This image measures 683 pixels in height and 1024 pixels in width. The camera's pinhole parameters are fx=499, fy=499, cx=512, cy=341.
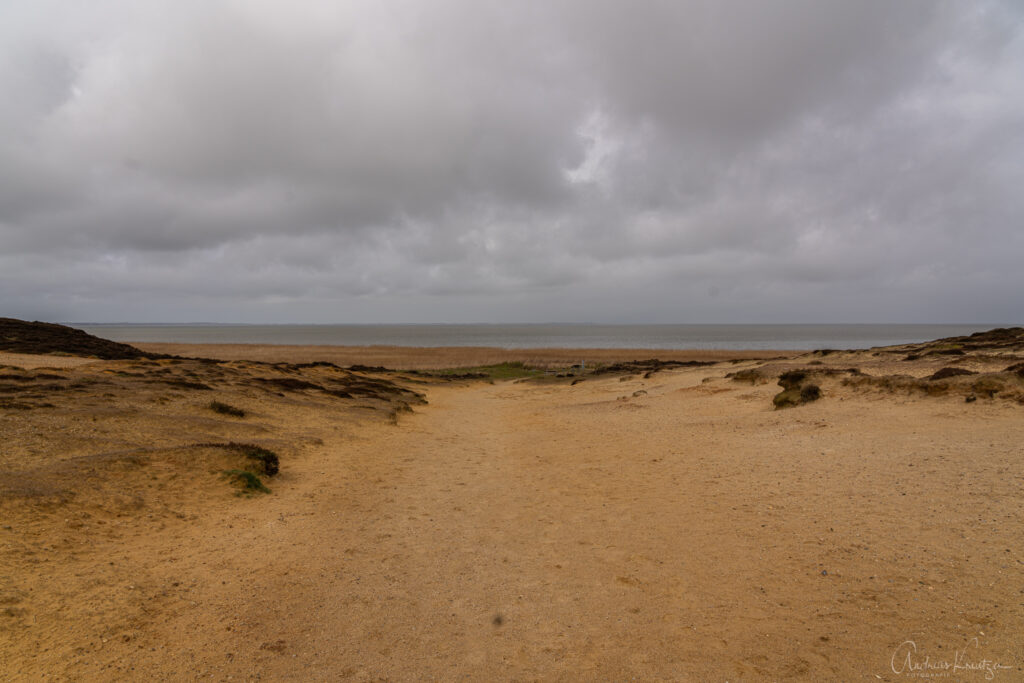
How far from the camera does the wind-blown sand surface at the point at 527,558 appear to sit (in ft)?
15.6

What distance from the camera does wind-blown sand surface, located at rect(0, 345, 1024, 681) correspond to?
4.77 m

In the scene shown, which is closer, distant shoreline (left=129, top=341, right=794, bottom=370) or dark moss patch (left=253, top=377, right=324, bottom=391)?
dark moss patch (left=253, top=377, right=324, bottom=391)

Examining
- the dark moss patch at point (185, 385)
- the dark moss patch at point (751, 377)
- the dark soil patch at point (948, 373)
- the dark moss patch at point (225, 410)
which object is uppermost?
the dark soil patch at point (948, 373)

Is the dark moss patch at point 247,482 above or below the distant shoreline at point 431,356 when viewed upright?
above

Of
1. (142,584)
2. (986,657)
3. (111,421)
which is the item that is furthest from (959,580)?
(111,421)

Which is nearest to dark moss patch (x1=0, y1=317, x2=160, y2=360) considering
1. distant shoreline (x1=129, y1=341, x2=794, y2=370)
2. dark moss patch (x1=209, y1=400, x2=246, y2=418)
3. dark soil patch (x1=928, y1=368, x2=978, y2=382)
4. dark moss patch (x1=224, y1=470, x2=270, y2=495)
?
distant shoreline (x1=129, y1=341, x2=794, y2=370)

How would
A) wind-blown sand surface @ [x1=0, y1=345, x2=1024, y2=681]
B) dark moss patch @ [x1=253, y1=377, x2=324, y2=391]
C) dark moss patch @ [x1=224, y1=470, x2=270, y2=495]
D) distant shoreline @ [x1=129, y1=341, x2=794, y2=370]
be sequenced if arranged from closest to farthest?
1. wind-blown sand surface @ [x1=0, y1=345, x2=1024, y2=681]
2. dark moss patch @ [x1=224, y1=470, x2=270, y2=495]
3. dark moss patch @ [x1=253, y1=377, x2=324, y2=391]
4. distant shoreline @ [x1=129, y1=341, x2=794, y2=370]

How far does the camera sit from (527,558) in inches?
283

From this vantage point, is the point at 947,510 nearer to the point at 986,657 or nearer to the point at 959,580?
the point at 959,580

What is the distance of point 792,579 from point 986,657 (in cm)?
185

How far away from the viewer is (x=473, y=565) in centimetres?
698

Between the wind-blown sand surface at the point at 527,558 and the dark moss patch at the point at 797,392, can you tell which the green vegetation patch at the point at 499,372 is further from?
the wind-blown sand surface at the point at 527,558

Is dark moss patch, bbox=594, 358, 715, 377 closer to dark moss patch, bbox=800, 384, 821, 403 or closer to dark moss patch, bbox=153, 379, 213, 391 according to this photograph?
dark moss patch, bbox=800, 384, 821, 403

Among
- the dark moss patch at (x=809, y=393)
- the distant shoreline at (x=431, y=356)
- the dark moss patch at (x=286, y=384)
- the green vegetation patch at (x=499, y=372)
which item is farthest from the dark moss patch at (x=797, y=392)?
the distant shoreline at (x=431, y=356)
